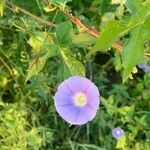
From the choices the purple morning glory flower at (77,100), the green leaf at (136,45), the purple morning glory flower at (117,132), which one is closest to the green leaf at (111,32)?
the green leaf at (136,45)

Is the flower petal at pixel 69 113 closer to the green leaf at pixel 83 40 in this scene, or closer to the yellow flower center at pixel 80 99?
the yellow flower center at pixel 80 99

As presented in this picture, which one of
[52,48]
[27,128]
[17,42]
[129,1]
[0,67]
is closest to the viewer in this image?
[129,1]

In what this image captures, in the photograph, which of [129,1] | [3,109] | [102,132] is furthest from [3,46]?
[129,1]

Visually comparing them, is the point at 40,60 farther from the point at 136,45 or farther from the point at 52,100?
the point at 52,100

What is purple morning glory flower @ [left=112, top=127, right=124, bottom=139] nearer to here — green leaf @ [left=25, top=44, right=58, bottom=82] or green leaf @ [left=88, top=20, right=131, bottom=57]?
green leaf @ [left=25, top=44, right=58, bottom=82]

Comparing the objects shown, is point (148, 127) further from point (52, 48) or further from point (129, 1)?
point (129, 1)

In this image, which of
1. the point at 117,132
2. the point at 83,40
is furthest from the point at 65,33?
the point at 117,132
